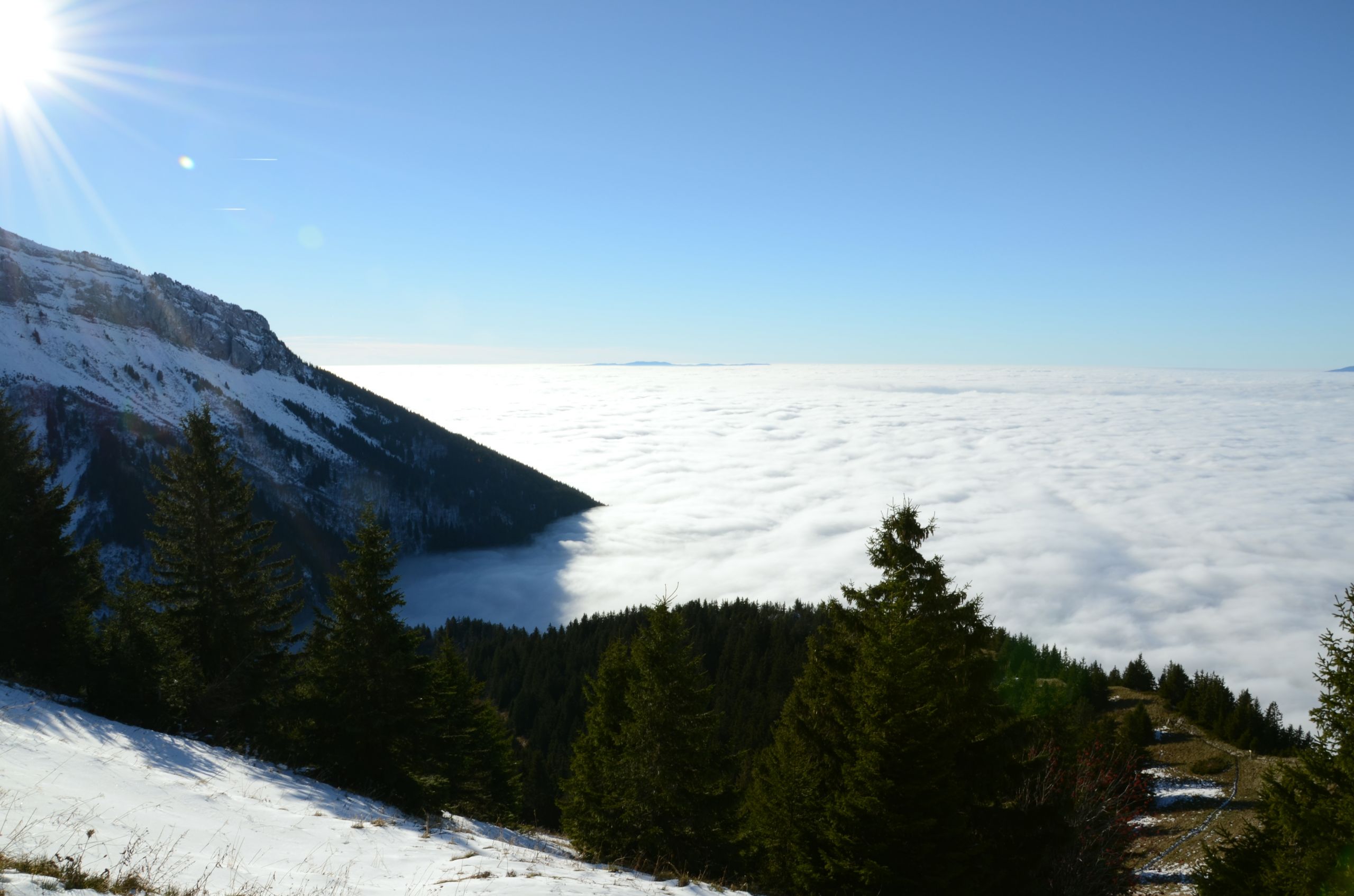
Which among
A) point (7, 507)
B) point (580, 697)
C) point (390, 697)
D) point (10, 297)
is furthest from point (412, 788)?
point (10, 297)

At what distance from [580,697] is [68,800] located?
81.9 metres

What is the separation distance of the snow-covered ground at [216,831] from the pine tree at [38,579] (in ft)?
20.0

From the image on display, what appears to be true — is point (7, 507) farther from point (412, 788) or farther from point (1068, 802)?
point (1068, 802)

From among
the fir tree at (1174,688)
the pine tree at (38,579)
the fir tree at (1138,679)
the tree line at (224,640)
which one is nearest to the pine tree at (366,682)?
the tree line at (224,640)

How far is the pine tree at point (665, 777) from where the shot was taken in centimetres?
1805

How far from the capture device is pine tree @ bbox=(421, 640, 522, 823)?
2050cm

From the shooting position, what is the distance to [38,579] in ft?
71.2

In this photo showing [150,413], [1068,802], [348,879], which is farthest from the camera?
[150,413]

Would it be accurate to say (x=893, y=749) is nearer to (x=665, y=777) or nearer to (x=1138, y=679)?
(x=665, y=777)

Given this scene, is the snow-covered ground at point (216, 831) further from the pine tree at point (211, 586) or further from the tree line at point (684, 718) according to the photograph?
the pine tree at point (211, 586)

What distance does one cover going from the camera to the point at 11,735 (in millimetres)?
12180

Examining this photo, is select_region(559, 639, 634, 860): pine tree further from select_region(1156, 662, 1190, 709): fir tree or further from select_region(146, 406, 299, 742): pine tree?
select_region(1156, 662, 1190, 709): fir tree

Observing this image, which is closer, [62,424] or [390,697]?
[390,697]

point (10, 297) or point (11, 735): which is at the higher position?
point (10, 297)
